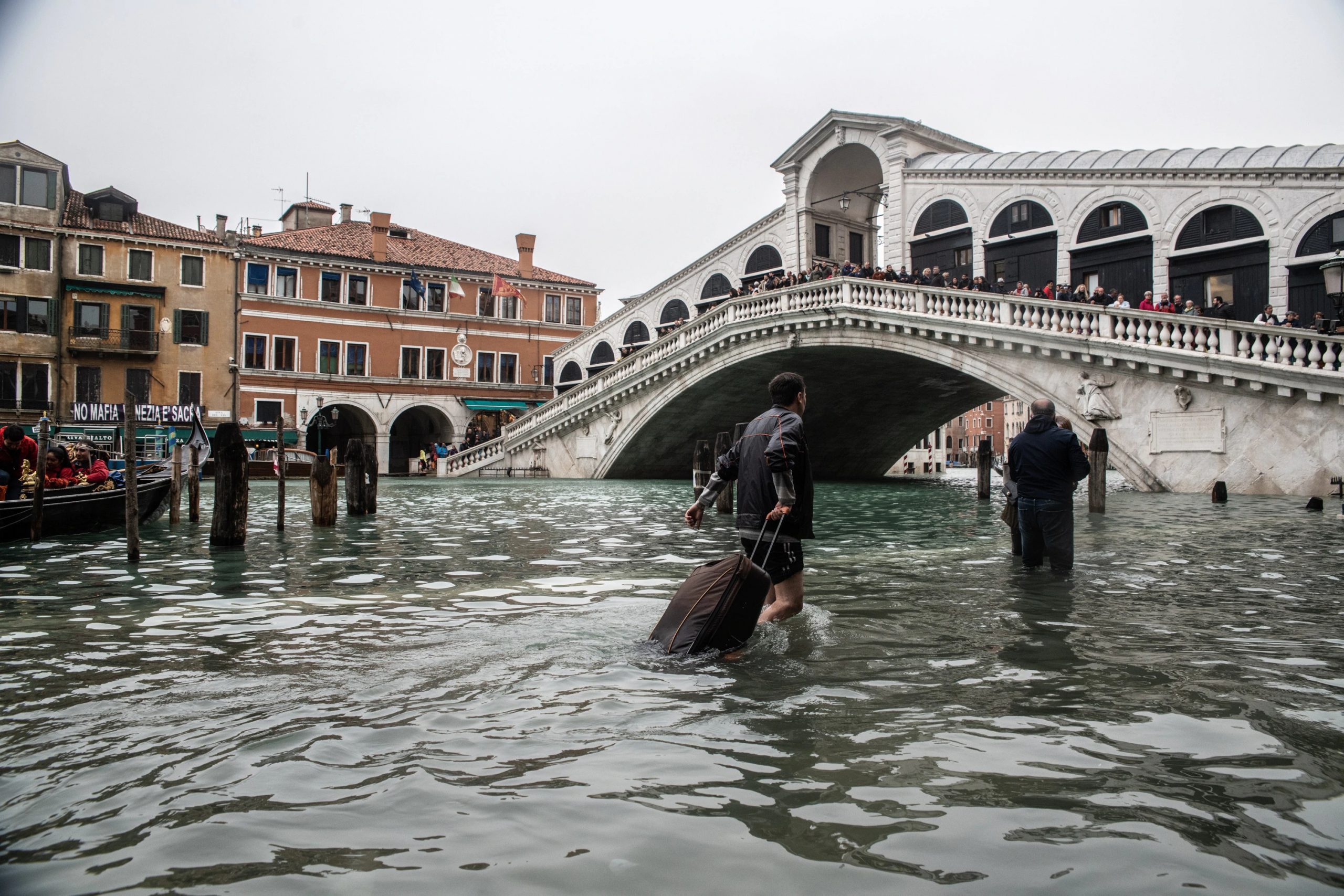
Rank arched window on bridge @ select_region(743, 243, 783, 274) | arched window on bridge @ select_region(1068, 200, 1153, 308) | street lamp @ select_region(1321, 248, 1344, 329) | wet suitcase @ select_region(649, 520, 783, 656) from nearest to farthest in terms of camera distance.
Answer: wet suitcase @ select_region(649, 520, 783, 656)
street lamp @ select_region(1321, 248, 1344, 329)
arched window on bridge @ select_region(1068, 200, 1153, 308)
arched window on bridge @ select_region(743, 243, 783, 274)

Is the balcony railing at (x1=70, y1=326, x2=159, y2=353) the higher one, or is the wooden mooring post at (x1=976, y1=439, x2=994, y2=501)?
the balcony railing at (x1=70, y1=326, x2=159, y2=353)

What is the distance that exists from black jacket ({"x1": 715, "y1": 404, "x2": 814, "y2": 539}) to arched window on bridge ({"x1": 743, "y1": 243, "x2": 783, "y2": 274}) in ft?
92.2

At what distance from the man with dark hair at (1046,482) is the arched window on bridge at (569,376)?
112ft

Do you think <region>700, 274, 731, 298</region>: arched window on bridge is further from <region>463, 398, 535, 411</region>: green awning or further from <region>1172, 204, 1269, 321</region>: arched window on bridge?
<region>1172, 204, 1269, 321</region>: arched window on bridge

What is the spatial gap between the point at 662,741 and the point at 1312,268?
68.8 ft


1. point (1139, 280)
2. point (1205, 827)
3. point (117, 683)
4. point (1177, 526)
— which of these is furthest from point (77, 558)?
point (1139, 280)

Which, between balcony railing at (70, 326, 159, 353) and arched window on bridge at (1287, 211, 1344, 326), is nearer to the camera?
arched window on bridge at (1287, 211, 1344, 326)

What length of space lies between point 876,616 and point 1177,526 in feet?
25.8

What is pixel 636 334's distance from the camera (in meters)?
38.8

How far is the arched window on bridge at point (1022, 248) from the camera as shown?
2491 cm

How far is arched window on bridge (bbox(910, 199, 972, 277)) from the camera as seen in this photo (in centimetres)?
2714

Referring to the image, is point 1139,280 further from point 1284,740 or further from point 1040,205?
point 1284,740

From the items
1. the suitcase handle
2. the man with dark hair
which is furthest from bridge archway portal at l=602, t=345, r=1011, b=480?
the suitcase handle

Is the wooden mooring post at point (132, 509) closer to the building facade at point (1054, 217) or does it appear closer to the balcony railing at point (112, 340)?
the building facade at point (1054, 217)
